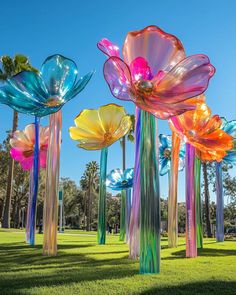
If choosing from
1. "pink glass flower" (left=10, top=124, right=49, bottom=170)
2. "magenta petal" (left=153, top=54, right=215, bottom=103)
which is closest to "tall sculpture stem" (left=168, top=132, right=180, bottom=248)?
"pink glass flower" (left=10, top=124, right=49, bottom=170)

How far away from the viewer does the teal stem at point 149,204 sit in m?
7.99

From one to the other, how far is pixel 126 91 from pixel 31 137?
10.0 metres

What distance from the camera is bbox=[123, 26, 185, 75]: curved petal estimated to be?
28.0 feet

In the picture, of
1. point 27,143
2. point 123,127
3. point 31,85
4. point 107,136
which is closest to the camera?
point 31,85

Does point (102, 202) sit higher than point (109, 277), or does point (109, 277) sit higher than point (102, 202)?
point (102, 202)

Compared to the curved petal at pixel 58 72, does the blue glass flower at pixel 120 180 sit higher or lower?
lower

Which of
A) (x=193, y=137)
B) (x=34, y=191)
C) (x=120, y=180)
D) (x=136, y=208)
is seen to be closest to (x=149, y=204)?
(x=136, y=208)

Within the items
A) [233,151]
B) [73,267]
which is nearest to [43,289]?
[73,267]

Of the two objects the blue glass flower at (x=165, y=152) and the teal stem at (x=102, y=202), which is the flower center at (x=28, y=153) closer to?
the teal stem at (x=102, y=202)

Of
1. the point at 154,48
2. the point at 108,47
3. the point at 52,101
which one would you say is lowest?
the point at 52,101

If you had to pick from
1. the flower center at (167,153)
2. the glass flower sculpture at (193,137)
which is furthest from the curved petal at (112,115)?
the flower center at (167,153)

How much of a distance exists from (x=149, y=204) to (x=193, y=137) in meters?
4.05

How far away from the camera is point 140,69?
866cm

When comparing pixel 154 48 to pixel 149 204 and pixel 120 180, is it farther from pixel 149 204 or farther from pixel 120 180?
pixel 120 180
